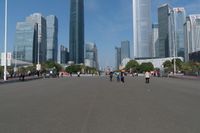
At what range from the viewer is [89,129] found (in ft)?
23.9

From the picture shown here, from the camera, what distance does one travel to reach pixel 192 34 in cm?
16438

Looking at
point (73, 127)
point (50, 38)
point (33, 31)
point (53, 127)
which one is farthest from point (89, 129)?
point (50, 38)

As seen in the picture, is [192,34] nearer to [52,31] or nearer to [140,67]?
[140,67]

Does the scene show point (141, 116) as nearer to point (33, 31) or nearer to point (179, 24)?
point (33, 31)

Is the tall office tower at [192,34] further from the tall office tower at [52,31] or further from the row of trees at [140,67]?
the tall office tower at [52,31]

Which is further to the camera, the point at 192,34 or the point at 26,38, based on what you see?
the point at 192,34

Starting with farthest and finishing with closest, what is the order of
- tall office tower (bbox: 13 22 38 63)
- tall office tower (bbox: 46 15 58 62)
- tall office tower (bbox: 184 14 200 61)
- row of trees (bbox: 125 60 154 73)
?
row of trees (bbox: 125 60 154 73) < tall office tower (bbox: 184 14 200 61) < tall office tower (bbox: 46 15 58 62) < tall office tower (bbox: 13 22 38 63)

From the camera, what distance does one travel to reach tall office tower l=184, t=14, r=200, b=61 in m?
158

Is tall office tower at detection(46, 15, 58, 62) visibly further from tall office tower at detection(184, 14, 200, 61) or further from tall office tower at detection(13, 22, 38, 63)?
tall office tower at detection(184, 14, 200, 61)

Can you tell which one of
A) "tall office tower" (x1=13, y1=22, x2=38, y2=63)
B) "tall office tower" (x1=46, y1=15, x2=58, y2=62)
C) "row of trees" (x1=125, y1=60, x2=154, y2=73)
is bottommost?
"row of trees" (x1=125, y1=60, x2=154, y2=73)

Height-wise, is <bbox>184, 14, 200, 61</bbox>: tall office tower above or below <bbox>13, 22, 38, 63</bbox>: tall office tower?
above

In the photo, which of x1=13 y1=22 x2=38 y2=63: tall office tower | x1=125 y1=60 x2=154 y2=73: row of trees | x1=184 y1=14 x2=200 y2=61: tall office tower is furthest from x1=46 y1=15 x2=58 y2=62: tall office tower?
x1=184 y1=14 x2=200 y2=61: tall office tower

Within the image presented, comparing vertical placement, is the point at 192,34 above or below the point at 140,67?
above

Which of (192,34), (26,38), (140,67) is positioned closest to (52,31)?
(26,38)
